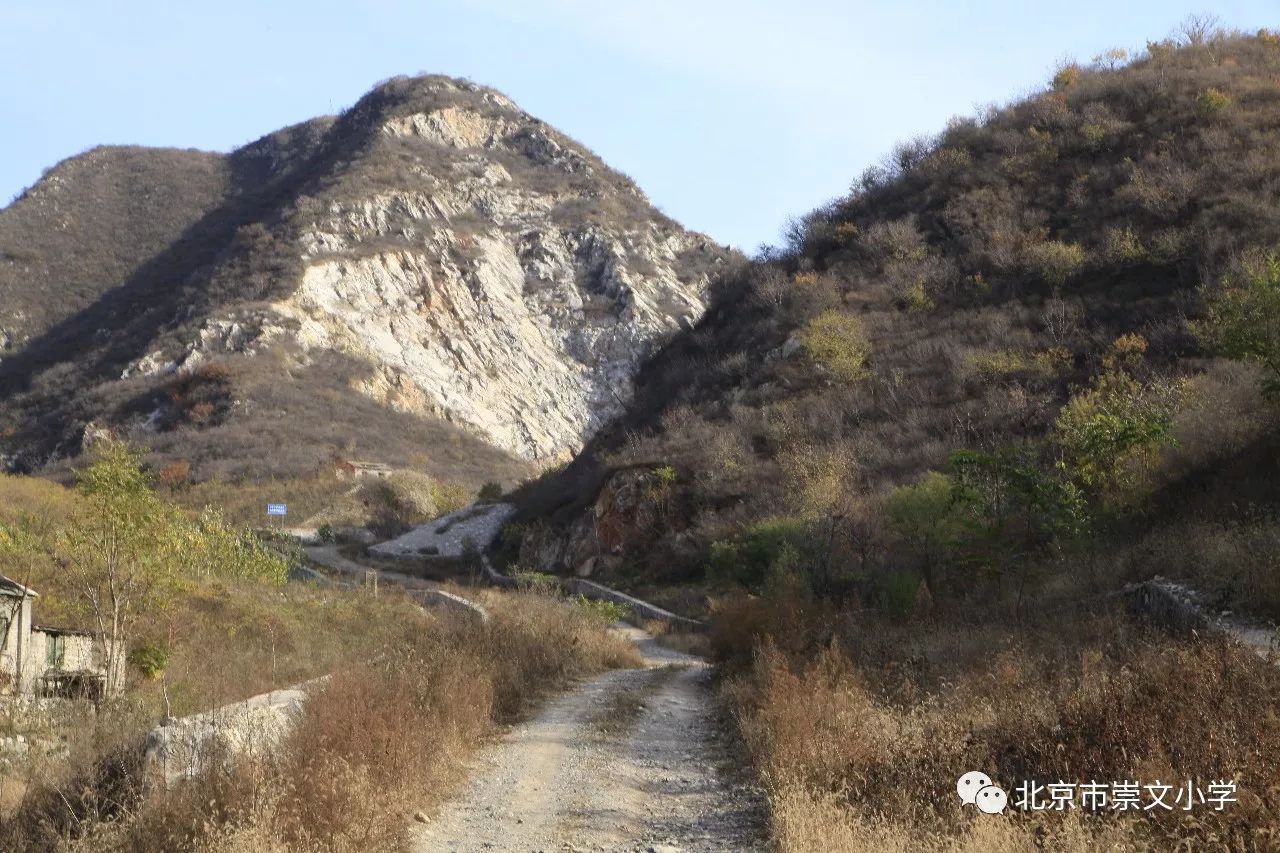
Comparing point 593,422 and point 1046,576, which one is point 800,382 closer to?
point 1046,576

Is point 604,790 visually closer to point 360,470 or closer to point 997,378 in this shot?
point 997,378

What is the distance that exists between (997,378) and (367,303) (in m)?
56.2

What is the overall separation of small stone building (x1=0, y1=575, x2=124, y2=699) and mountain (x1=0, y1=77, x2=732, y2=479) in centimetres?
4346

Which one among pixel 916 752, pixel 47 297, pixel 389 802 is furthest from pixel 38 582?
pixel 47 297

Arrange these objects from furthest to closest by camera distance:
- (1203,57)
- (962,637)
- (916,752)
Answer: (1203,57)
(962,637)
(916,752)

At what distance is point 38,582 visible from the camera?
20.7m

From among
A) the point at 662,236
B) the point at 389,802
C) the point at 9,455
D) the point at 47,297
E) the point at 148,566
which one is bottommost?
the point at 389,802

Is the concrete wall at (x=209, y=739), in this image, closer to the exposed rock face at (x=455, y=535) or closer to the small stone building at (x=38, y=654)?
the small stone building at (x=38, y=654)

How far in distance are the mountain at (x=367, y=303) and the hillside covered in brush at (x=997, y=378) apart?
26.9 meters

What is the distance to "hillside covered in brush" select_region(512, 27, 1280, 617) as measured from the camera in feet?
52.7

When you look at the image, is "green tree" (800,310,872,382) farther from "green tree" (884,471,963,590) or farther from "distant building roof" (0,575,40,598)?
"distant building roof" (0,575,40,598)

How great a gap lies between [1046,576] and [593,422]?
222 ft

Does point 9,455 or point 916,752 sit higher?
point 9,455

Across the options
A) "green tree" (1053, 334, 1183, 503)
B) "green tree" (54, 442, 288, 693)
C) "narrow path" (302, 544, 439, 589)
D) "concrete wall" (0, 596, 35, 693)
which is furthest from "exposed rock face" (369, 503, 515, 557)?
"green tree" (1053, 334, 1183, 503)
